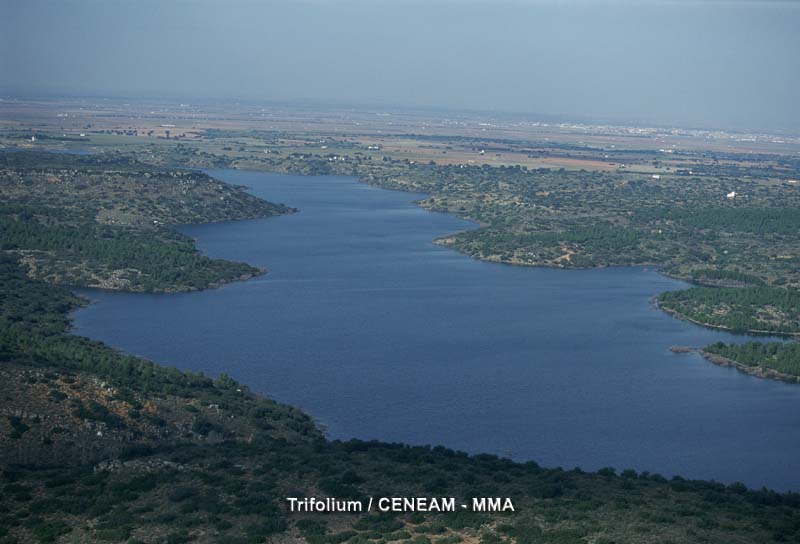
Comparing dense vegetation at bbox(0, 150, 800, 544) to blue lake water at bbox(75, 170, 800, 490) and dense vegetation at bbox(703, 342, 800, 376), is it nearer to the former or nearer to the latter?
blue lake water at bbox(75, 170, 800, 490)

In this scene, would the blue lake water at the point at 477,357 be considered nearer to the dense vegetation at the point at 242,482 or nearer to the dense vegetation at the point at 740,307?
the dense vegetation at the point at 740,307

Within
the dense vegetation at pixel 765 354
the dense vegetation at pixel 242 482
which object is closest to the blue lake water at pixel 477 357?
the dense vegetation at pixel 765 354

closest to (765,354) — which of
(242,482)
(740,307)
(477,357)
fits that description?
(740,307)

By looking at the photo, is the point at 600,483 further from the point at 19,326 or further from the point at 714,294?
the point at 714,294

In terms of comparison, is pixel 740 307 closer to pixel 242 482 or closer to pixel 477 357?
pixel 477 357

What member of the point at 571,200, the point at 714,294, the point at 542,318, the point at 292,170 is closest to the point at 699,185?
the point at 571,200
